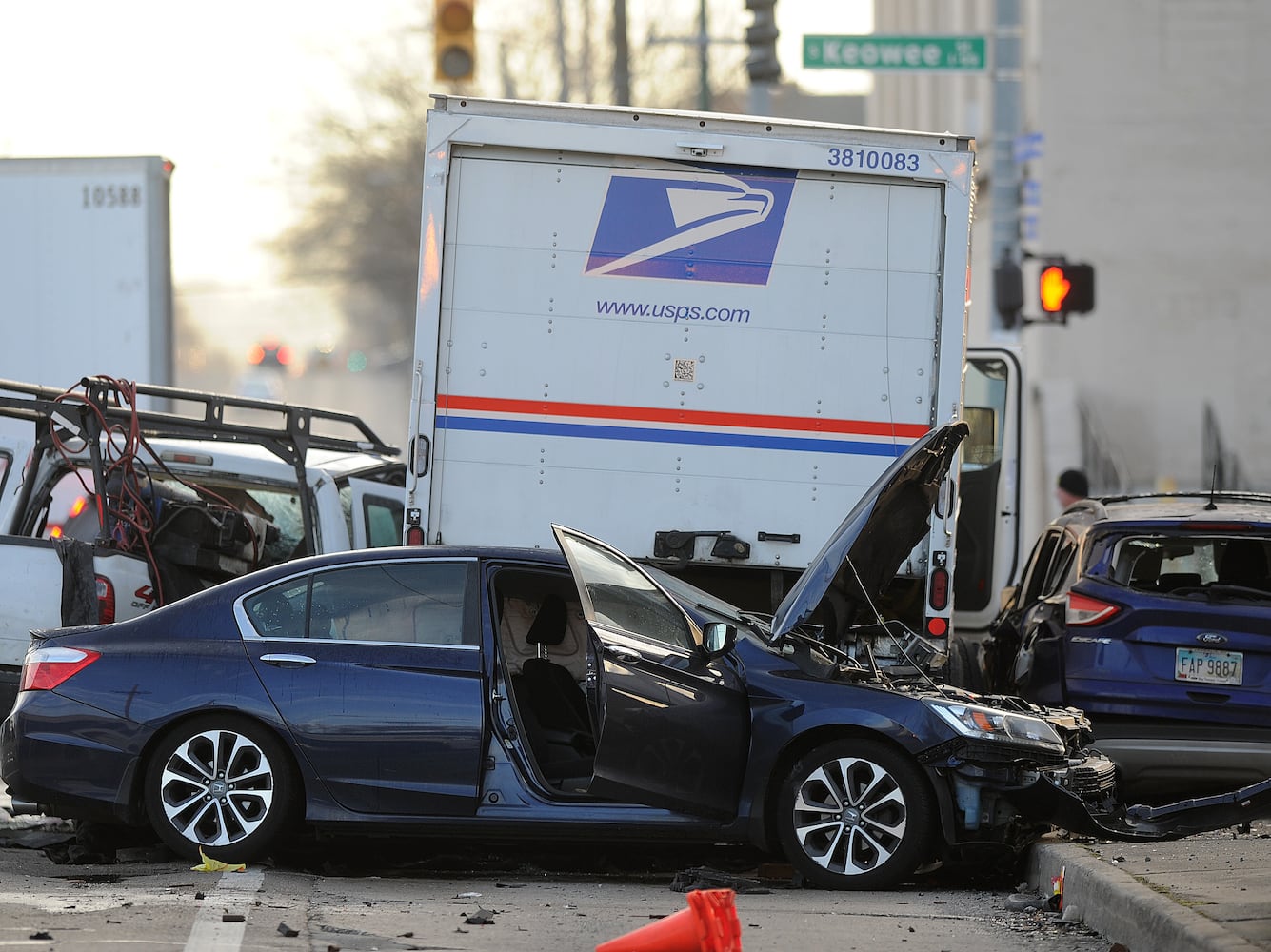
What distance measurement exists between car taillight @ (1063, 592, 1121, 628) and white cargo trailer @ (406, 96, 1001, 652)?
0.64 m

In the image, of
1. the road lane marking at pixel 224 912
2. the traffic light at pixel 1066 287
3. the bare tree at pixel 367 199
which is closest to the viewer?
the road lane marking at pixel 224 912

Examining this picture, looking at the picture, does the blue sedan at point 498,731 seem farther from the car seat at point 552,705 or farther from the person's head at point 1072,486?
the person's head at point 1072,486

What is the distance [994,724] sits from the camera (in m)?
7.90

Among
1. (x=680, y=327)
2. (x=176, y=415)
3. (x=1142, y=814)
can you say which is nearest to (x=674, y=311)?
(x=680, y=327)

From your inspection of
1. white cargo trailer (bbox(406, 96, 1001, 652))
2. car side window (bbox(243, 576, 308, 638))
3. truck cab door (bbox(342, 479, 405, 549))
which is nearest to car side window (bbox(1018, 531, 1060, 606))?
white cargo trailer (bbox(406, 96, 1001, 652))

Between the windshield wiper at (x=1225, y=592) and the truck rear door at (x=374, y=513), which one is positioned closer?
the windshield wiper at (x=1225, y=592)

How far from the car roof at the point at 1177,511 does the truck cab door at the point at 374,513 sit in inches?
156

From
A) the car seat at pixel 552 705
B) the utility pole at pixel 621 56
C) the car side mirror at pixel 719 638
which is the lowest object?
the car seat at pixel 552 705

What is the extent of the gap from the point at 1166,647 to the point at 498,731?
344 centimetres

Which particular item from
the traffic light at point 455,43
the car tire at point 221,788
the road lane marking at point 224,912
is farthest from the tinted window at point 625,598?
the traffic light at point 455,43

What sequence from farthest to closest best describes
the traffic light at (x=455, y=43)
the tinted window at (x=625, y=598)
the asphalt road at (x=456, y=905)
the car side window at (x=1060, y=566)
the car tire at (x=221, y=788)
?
the traffic light at (x=455, y=43) → the car side window at (x=1060, y=566) → the car tire at (x=221, y=788) → the tinted window at (x=625, y=598) → the asphalt road at (x=456, y=905)

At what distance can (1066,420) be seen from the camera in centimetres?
2722

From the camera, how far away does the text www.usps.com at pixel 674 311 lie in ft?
32.1

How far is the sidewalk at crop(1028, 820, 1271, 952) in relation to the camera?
20.4 feet
